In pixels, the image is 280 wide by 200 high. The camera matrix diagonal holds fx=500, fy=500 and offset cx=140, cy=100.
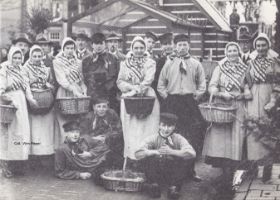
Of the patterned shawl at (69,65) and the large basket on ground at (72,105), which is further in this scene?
the patterned shawl at (69,65)

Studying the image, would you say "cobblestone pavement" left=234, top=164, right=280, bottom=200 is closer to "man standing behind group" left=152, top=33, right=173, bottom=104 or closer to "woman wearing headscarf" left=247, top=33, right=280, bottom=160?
"woman wearing headscarf" left=247, top=33, right=280, bottom=160

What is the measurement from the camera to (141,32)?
312 inches

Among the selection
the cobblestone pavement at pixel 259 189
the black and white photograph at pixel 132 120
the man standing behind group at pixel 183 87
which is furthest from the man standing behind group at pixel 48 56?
the cobblestone pavement at pixel 259 189

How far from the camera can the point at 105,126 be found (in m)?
6.02

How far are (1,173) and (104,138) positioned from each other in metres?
1.28

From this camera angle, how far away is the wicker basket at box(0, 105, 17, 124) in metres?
5.54

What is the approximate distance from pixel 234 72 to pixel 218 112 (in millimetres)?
551

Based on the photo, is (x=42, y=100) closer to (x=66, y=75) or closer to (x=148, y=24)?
(x=66, y=75)

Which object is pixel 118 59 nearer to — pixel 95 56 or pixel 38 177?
pixel 95 56

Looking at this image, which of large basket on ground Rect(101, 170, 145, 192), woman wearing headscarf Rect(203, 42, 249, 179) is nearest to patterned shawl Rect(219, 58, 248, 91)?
woman wearing headscarf Rect(203, 42, 249, 179)

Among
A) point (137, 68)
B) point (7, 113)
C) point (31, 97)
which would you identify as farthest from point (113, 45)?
point (7, 113)

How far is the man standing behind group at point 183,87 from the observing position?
6.04 m

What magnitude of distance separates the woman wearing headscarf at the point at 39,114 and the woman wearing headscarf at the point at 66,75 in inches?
4.3

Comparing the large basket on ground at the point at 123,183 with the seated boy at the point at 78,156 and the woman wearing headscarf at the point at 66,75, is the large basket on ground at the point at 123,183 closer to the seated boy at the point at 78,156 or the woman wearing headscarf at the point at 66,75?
the seated boy at the point at 78,156
